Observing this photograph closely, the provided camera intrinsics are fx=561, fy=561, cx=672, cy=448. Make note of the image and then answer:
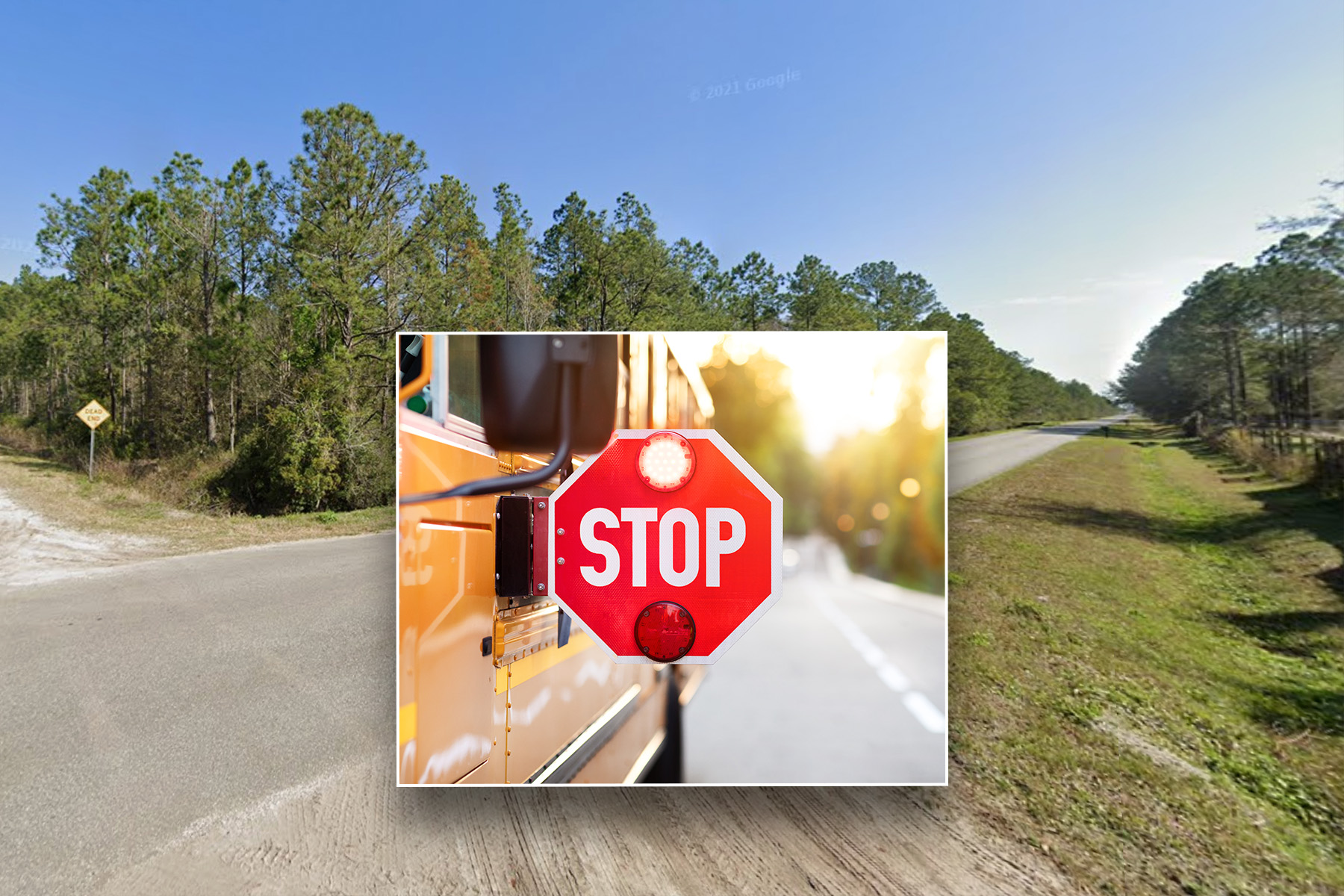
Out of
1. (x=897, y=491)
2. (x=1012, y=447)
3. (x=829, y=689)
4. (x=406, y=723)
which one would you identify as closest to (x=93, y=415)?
(x=406, y=723)

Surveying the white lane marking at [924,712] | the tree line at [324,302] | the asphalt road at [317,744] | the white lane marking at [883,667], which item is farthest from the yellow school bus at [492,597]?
the tree line at [324,302]

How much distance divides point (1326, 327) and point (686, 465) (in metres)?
6.82

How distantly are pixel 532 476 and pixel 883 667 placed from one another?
1.38 meters

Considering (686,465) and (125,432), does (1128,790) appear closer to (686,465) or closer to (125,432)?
(686,465)

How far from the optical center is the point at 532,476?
196 cm

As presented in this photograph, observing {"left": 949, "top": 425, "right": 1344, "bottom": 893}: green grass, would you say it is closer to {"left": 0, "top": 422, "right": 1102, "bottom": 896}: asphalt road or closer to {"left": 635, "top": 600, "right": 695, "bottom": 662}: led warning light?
{"left": 0, "top": 422, "right": 1102, "bottom": 896}: asphalt road

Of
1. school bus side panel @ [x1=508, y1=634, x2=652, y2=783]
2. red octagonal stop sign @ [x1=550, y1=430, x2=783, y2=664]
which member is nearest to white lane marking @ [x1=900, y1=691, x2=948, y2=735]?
red octagonal stop sign @ [x1=550, y1=430, x2=783, y2=664]

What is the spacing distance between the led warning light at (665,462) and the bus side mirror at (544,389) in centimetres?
15

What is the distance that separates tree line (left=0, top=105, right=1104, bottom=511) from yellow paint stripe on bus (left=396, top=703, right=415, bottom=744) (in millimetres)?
5539

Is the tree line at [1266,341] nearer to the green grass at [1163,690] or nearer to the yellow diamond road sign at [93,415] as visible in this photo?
the green grass at [1163,690]

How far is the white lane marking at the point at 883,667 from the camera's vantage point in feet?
6.24

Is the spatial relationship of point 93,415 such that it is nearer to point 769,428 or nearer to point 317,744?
point 317,744

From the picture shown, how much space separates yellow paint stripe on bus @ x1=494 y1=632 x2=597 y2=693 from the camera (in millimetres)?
1991

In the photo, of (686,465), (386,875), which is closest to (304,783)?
(386,875)
